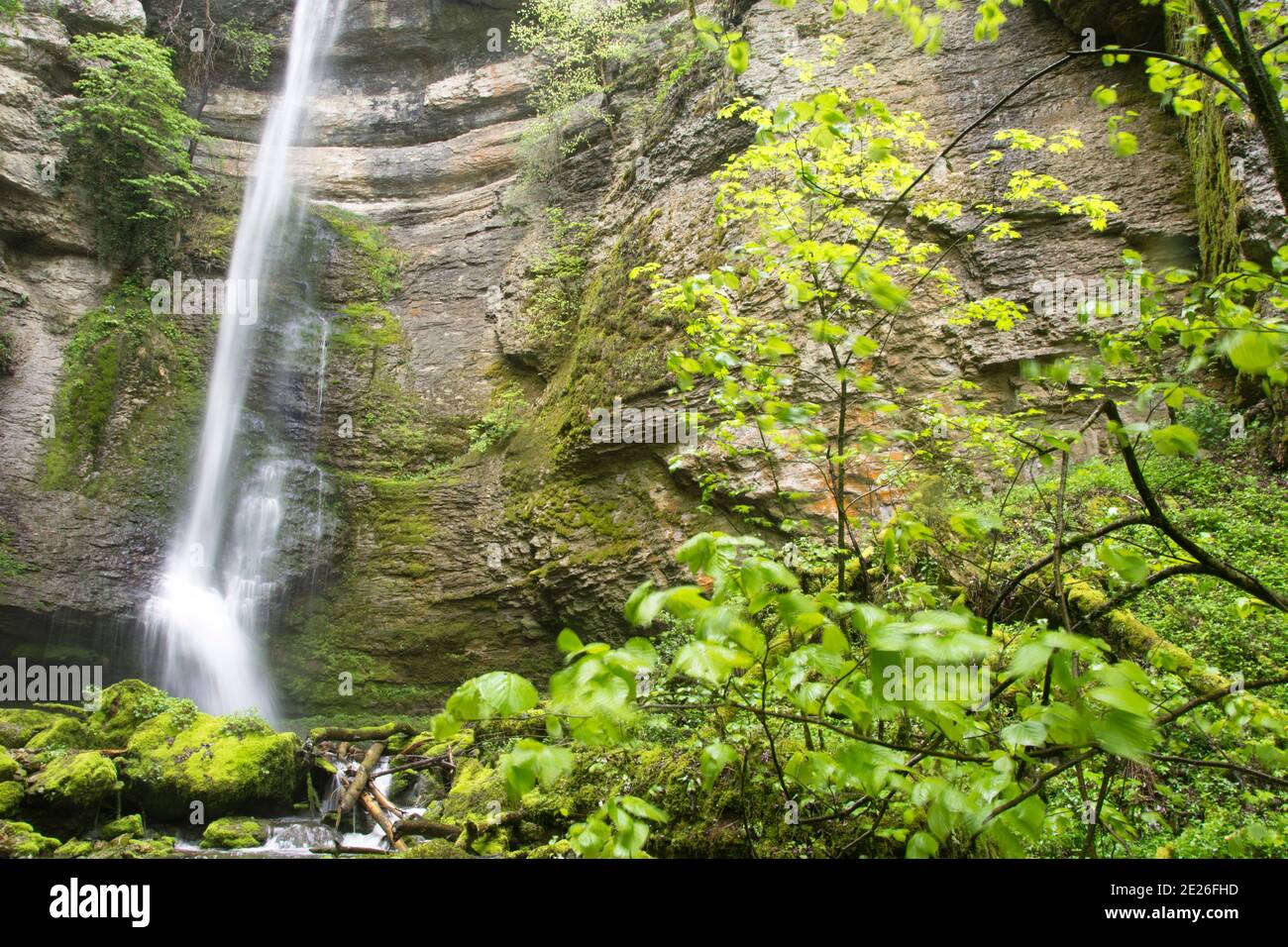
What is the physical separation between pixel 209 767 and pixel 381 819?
1979 mm

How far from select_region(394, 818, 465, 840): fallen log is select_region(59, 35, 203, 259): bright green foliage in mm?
14181

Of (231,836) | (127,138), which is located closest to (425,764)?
(231,836)

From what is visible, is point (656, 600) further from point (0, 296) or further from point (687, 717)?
point (0, 296)

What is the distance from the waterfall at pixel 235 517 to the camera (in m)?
10.8

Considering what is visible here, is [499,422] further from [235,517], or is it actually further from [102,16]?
[102,16]

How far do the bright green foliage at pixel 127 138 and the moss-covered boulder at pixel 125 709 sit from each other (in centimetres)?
1088

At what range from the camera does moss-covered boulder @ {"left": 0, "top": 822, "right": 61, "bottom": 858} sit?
217 inches

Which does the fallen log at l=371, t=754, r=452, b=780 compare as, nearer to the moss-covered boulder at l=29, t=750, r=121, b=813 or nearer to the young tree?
the moss-covered boulder at l=29, t=750, r=121, b=813

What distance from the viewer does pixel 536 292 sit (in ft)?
46.6

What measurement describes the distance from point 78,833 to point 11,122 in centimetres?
1459

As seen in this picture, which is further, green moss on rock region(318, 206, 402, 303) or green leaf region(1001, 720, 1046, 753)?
green moss on rock region(318, 206, 402, 303)

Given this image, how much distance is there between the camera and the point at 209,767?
7.29 m

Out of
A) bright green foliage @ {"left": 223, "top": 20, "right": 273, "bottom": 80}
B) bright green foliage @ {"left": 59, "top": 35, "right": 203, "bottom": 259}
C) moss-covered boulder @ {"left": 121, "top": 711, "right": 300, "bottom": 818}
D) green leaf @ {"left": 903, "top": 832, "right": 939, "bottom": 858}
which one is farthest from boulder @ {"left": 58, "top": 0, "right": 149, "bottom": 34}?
green leaf @ {"left": 903, "top": 832, "right": 939, "bottom": 858}

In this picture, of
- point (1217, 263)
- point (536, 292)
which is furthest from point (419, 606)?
point (1217, 263)
